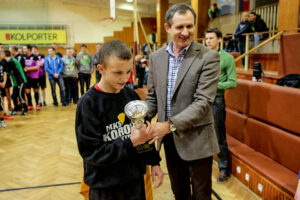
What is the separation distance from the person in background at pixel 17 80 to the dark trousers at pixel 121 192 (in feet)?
17.1

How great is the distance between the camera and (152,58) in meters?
1.71

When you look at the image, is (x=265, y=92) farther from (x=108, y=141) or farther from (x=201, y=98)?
(x=108, y=141)

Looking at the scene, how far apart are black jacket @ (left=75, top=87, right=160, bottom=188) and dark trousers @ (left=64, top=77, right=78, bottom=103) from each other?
5969 millimetres

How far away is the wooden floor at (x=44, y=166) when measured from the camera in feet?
8.49

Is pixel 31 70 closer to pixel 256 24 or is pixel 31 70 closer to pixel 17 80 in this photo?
pixel 17 80

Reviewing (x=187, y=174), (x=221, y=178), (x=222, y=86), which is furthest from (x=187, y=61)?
(x=221, y=178)

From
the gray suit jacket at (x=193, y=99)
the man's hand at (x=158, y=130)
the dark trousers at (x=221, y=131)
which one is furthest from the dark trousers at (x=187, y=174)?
the dark trousers at (x=221, y=131)

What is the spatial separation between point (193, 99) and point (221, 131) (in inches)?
50.8

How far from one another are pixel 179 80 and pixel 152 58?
1.02 ft

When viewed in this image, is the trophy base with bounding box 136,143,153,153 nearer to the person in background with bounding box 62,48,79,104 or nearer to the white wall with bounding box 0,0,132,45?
the person in background with bounding box 62,48,79,104

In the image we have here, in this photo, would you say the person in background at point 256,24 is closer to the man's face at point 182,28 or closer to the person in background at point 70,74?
the person in background at point 70,74

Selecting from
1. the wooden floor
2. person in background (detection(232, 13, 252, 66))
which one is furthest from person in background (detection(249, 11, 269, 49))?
the wooden floor

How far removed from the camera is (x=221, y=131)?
2.67 metres

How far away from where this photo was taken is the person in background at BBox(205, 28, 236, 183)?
99.0 inches
